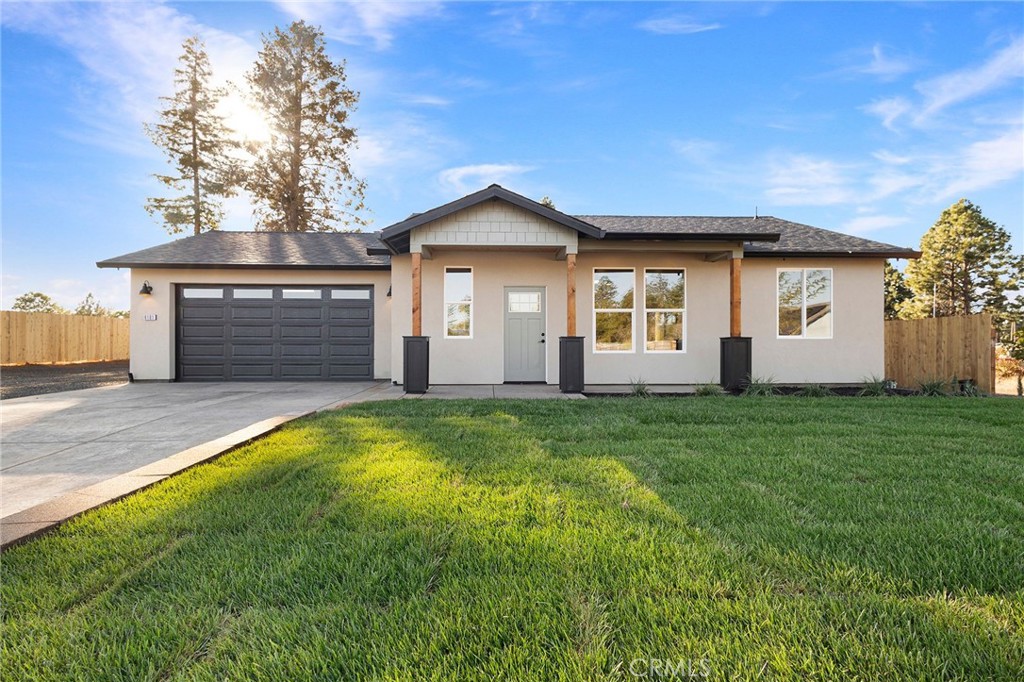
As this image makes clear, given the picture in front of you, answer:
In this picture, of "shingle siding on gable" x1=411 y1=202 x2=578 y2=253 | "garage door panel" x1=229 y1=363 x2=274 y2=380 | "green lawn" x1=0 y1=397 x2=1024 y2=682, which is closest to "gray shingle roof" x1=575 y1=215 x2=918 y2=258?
"shingle siding on gable" x1=411 y1=202 x2=578 y2=253

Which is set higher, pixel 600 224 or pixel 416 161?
pixel 416 161

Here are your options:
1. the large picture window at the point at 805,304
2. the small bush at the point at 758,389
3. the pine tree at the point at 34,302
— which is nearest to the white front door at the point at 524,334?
the small bush at the point at 758,389

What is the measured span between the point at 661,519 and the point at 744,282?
8783 millimetres

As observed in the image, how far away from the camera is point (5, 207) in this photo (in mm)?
9859

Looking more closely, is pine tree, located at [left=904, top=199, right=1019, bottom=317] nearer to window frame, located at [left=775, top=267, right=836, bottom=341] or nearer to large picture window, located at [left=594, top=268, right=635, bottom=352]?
window frame, located at [left=775, top=267, right=836, bottom=341]

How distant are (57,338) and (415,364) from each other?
16.6m

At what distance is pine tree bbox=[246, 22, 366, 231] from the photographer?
57.9 ft

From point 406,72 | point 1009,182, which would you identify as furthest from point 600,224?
point 1009,182

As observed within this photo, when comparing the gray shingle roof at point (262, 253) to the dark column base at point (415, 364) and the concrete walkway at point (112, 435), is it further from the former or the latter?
the concrete walkway at point (112, 435)

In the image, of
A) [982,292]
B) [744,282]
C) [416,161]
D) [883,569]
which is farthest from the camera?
[982,292]

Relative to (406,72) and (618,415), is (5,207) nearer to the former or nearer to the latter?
(406,72)

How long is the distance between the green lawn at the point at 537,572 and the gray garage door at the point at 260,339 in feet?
24.9

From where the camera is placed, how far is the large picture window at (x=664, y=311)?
951cm

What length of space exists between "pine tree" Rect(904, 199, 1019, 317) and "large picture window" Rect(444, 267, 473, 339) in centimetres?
2681
